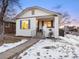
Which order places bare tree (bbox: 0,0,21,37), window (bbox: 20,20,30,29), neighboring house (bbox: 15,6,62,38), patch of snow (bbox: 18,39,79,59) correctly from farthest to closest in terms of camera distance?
window (bbox: 20,20,30,29)
neighboring house (bbox: 15,6,62,38)
bare tree (bbox: 0,0,21,37)
patch of snow (bbox: 18,39,79,59)

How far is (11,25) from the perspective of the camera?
94.1 feet

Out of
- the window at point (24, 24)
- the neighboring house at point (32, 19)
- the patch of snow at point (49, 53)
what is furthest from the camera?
the window at point (24, 24)

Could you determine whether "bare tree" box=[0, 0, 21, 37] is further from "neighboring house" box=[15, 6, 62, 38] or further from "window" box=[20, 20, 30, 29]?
"window" box=[20, 20, 30, 29]

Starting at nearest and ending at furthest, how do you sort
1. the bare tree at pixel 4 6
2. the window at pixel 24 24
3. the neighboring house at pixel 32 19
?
the bare tree at pixel 4 6 → the neighboring house at pixel 32 19 → the window at pixel 24 24

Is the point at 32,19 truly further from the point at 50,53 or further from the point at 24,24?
the point at 50,53

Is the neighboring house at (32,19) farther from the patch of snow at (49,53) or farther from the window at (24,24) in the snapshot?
the patch of snow at (49,53)

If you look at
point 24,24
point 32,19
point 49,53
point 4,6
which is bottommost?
point 49,53

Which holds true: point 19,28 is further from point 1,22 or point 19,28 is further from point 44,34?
point 1,22

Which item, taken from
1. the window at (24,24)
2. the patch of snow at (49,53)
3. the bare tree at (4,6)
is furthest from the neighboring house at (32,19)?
the patch of snow at (49,53)

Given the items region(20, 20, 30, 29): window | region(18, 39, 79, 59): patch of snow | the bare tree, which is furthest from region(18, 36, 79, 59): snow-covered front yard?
region(20, 20, 30, 29): window

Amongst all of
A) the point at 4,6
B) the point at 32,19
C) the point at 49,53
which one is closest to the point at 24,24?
the point at 32,19

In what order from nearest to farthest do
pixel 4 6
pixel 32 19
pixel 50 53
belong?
pixel 50 53
pixel 4 6
pixel 32 19

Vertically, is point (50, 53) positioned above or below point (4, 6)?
below

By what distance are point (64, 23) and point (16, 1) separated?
27.9 meters
